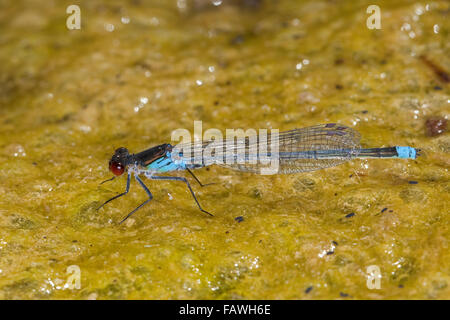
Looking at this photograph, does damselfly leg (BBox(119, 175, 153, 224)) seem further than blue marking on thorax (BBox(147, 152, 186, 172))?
No

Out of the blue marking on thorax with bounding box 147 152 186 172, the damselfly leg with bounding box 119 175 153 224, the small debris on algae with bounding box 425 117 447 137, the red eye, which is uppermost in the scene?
the small debris on algae with bounding box 425 117 447 137

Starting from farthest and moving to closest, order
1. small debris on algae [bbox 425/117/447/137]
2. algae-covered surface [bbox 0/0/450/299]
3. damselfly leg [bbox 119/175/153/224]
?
small debris on algae [bbox 425/117/447/137], damselfly leg [bbox 119/175/153/224], algae-covered surface [bbox 0/0/450/299]

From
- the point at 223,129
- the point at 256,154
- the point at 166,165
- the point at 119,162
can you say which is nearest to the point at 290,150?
the point at 256,154

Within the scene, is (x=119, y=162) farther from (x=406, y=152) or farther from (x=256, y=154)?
(x=406, y=152)

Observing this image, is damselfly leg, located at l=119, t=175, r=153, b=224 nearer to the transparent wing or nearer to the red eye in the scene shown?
the red eye

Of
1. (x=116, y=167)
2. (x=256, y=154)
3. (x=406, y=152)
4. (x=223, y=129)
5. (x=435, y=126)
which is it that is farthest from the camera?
(x=223, y=129)

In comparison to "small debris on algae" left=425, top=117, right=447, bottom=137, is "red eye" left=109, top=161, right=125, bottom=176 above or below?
Answer: below

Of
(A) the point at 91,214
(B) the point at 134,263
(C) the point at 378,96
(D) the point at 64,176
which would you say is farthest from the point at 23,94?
(C) the point at 378,96

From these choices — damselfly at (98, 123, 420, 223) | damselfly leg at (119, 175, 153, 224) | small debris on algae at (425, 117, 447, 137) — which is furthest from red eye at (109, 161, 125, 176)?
small debris on algae at (425, 117, 447, 137)
